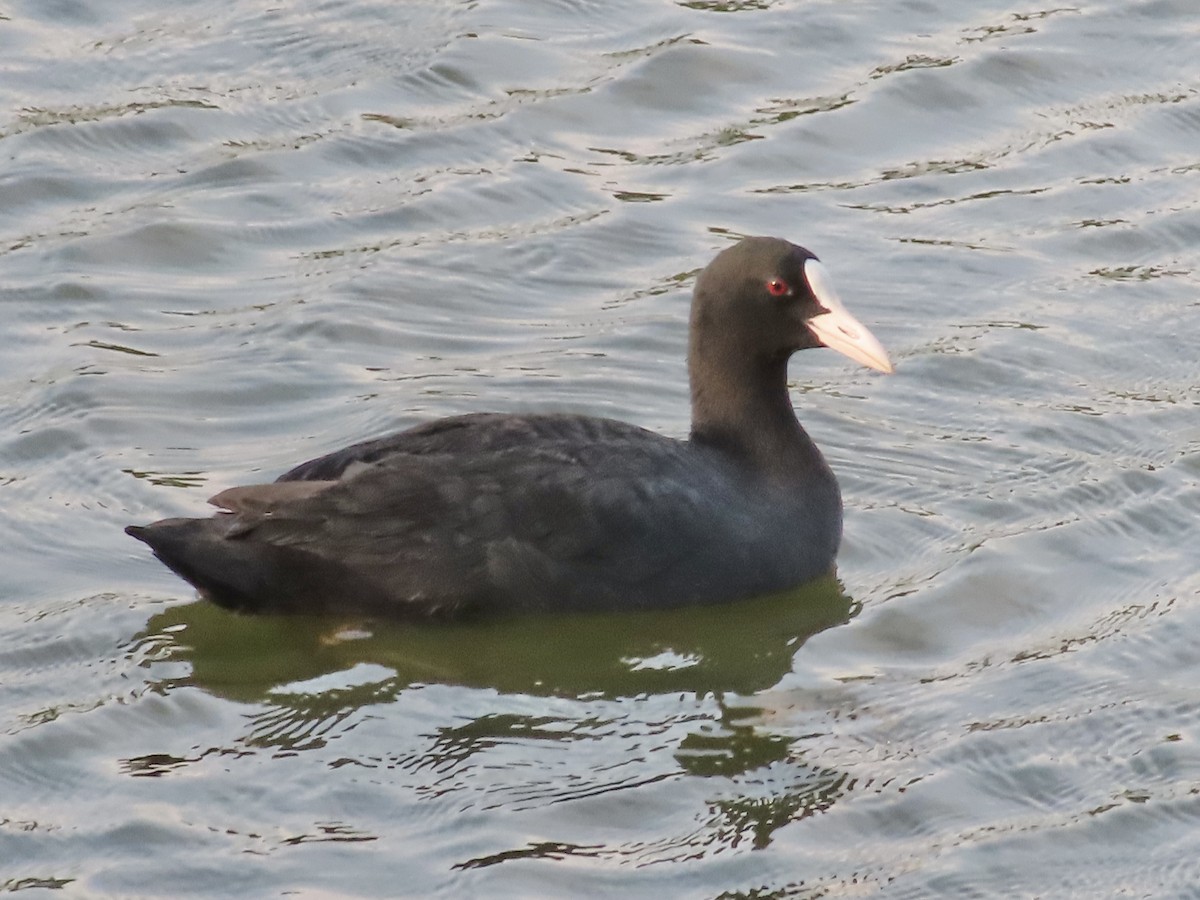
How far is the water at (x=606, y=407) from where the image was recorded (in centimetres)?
593

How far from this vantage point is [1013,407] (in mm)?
8258

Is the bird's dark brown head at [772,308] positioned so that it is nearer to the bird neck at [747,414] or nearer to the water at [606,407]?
the bird neck at [747,414]

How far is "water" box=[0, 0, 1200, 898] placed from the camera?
233 inches

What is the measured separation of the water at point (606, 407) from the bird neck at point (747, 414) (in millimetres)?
378

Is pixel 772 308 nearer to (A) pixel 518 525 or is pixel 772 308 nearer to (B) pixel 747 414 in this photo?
(B) pixel 747 414

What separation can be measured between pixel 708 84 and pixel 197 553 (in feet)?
14.9

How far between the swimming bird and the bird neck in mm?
70

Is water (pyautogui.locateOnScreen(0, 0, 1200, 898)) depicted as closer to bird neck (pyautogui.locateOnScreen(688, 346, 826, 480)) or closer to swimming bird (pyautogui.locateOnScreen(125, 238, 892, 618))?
swimming bird (pyautogui.locateOnScreen(125, 238, 892, 618))

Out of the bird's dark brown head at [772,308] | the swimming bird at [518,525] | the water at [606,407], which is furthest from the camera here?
the bird's dark brown head at [772,308]

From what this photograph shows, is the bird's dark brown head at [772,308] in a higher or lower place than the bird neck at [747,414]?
higher

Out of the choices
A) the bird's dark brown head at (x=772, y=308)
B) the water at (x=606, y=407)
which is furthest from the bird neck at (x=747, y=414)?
the water at (x=606, y=407)

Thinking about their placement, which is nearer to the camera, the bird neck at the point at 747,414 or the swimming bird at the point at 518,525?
the swimming bird at the point at 518,525

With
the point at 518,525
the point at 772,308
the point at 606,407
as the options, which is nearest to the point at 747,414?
the point at 772,308

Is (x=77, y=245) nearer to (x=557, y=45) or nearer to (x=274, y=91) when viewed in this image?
(x=274, y=91)
